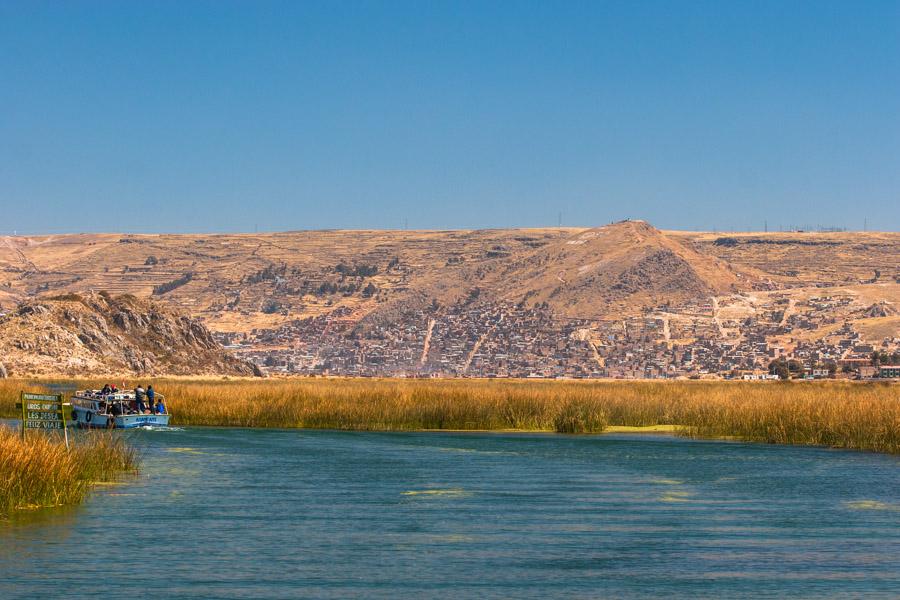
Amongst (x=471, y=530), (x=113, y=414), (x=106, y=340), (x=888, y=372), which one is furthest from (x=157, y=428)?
(x=888, y=372)

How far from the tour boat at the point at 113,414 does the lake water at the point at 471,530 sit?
1414cm

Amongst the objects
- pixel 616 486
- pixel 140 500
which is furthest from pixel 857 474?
pixel 140 500

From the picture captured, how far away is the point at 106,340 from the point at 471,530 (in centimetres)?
10986

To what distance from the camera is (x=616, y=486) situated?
36344mm

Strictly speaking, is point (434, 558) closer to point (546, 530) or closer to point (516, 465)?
point (546, 530)

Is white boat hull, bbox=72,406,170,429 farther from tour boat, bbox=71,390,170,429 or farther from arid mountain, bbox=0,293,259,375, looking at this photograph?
arid mountain, bbox=0,293,259,375

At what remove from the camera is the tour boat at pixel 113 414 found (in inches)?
2311

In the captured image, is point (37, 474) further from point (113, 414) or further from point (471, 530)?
point (113, 414)

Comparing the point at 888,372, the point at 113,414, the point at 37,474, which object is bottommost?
the point at 888,372

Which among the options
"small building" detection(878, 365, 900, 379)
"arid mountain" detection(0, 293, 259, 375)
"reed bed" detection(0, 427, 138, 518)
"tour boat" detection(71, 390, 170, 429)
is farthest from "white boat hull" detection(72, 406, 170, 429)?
"small building" detection(878, 365, 900, 379)

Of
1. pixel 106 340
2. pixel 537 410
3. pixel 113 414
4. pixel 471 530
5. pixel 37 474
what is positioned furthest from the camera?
pixel 106 340

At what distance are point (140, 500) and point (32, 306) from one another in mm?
107243

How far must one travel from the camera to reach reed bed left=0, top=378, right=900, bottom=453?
5194 cm

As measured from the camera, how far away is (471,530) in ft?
90.4
